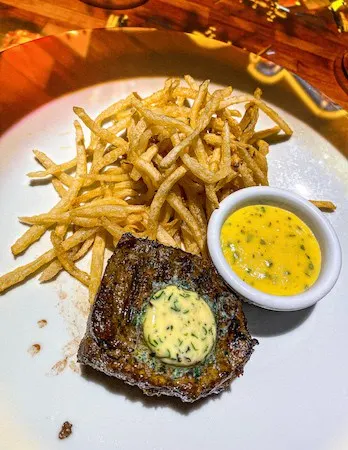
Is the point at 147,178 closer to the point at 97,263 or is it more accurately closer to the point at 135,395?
the point at 97,263

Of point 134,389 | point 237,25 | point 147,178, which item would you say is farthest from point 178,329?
point 237,25

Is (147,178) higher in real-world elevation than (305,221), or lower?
higher

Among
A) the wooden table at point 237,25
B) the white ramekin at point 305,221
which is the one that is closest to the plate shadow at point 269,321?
the white ramekin at point 305,221

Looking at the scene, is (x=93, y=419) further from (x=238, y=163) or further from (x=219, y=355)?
(x=238, y=163)

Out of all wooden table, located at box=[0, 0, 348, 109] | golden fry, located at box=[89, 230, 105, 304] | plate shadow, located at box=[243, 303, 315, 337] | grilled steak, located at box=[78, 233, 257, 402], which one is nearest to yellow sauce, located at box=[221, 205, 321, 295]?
grilled steak, located at box=[78, 233, 257, 402]

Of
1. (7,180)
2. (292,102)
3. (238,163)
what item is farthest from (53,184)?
(292,102)

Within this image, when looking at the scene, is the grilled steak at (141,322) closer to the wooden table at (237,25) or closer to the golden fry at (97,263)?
the golden fry at (97,263)

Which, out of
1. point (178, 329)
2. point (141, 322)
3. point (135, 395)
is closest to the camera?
point (178, 329)

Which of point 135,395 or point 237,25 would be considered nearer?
point 135,395

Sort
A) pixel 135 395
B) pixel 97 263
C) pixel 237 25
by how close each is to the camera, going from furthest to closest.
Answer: pixel 237 25 < pixel 97 263 < pixel 135 395
